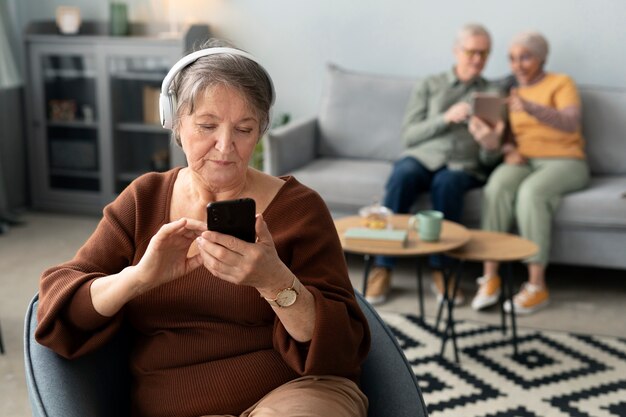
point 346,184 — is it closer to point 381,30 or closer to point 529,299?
point 529,299

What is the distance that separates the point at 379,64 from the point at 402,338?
1.89 meters

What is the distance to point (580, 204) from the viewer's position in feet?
11.8

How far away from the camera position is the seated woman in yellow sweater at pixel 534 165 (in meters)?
3.59

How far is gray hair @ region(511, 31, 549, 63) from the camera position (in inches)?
150

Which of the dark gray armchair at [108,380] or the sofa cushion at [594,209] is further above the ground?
the dark gray armchair at [108,380]

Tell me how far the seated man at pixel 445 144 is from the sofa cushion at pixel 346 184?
0.36ft

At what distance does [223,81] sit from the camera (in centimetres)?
145

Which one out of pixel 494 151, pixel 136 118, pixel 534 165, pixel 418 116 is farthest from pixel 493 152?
pixel 136 118

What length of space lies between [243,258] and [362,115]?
3124 mm

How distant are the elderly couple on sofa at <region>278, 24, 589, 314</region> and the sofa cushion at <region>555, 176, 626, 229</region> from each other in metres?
0.05

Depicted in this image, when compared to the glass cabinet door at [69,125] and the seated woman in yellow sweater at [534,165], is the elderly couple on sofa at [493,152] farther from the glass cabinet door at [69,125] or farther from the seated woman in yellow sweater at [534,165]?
the glass cabinet door at [69,125]

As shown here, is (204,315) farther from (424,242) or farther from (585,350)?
(585,350)

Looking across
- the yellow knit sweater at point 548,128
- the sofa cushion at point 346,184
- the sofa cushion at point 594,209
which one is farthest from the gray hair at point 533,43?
the sofa cushion at point 346,184

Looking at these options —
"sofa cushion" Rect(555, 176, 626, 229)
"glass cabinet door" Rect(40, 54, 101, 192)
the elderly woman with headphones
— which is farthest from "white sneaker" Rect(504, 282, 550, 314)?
"glass cabinet door" Rect(40, 54, 101, 192)
